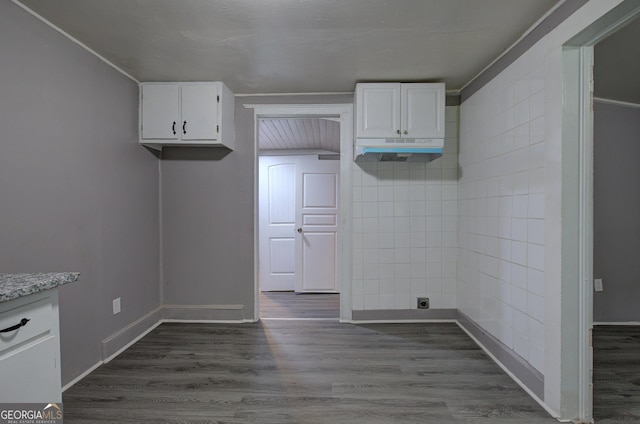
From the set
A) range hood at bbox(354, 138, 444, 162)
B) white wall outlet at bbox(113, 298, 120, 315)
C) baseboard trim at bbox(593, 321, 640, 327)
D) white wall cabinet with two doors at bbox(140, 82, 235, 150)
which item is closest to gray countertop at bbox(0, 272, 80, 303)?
white wall outlet at bbox(113, 298, 120, 315)

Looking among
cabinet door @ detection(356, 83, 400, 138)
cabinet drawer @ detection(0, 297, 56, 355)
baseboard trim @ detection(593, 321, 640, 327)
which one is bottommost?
baseboard trim @ detection(593, 321, 640, 327)

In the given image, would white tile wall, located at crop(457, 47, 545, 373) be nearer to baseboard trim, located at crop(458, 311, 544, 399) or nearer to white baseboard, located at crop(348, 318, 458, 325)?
baseboard trim, located at crop(458, 311, 544, 399)

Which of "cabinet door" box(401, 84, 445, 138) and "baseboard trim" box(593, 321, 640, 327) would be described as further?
"baseboard trim" box(593, 321, 640, 327)

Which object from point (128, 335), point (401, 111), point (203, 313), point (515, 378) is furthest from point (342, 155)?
point (128, 335)

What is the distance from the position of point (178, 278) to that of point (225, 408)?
158 centimetres

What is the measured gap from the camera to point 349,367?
216 centimetres

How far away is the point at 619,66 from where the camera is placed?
226cm

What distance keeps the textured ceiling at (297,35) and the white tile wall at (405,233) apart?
84 centimetres

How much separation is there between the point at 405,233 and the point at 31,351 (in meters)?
2.64

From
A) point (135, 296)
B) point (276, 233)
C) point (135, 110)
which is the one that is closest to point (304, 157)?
point (276, 233)

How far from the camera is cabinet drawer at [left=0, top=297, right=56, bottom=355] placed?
1014mm

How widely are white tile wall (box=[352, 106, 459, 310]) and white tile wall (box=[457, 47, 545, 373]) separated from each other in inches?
6.0

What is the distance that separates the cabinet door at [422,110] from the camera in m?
2.53

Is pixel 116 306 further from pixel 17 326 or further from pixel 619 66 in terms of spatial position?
pixel 619 66
